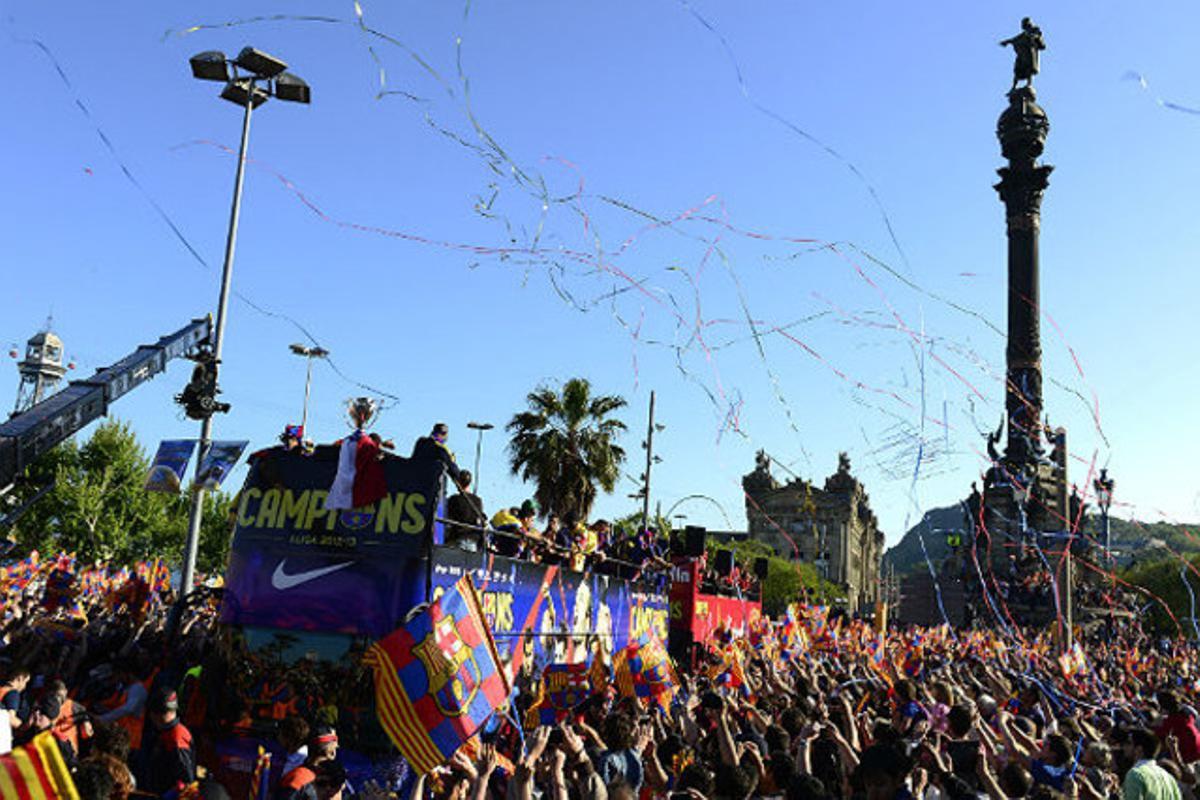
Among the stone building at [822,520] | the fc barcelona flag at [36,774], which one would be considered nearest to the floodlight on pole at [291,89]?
the fc barcelona flag at [36,774]

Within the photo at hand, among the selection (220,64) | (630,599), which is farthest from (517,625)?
(220,64)

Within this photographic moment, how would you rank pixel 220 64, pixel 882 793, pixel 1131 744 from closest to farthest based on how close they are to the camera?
pixel 882 793, pixel 1131 744, pixel 220 64

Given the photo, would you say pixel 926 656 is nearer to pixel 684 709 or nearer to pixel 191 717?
pixel 684 709

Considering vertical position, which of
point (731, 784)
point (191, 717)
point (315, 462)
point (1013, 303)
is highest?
point (1013, 303)

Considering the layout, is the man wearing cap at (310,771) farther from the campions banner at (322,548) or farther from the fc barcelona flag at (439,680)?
the campions banner at (322,548)

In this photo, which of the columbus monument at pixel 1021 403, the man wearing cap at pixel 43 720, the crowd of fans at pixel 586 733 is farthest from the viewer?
the columbus monument at pixel 1021 403

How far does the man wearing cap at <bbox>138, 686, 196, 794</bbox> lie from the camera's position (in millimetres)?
6250

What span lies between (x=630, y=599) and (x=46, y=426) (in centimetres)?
1032

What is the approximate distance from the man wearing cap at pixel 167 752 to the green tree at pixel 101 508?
137ft

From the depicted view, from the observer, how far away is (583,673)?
12031 mm

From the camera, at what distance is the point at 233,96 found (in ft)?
53.7

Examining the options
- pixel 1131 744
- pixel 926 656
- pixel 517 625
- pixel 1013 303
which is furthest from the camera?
pixel 1013 303

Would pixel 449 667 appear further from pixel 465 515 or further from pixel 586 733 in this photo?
pixel 465 515

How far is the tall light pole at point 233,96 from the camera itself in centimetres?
1461
